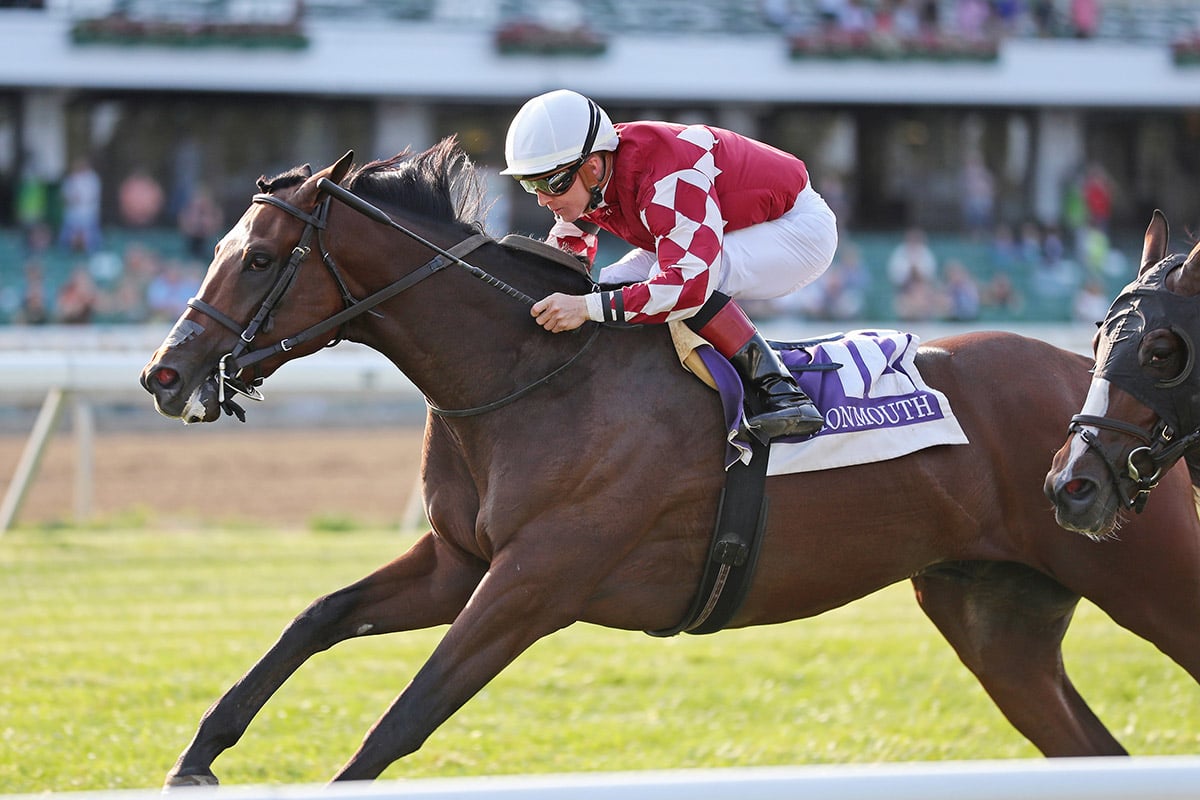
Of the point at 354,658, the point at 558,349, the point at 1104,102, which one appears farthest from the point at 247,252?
the point at 1104,102

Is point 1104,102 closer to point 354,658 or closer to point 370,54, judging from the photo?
point 370,54

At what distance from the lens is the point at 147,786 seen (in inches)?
180

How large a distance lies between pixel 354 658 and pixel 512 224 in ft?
55.7

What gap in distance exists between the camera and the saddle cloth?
3893 mm

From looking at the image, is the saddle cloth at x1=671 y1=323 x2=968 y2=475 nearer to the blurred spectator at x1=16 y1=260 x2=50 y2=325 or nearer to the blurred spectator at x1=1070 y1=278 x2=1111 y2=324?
the blurred spectator at x1=16 y1=260 x2=50 y2=325

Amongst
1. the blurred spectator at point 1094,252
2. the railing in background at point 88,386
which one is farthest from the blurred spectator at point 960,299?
the railing in background at point 88,386

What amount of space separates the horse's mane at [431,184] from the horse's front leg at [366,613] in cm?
90

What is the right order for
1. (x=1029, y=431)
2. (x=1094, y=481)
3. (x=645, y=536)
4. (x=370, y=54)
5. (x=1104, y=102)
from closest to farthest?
(x=1094, y=481) → (x=645, y=536) → (x=1029, y=431) → (x=370, y=54) → (x=1104, y=102)

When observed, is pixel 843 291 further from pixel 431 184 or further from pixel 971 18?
pixel 431 184

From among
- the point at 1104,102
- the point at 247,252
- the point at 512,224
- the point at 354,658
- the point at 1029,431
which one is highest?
the point at 247,252

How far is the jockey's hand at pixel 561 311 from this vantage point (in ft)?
12.6

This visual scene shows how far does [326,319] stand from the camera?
3.83m

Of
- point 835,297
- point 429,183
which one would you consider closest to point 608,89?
point 835,297

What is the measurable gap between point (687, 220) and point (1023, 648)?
1.69m
